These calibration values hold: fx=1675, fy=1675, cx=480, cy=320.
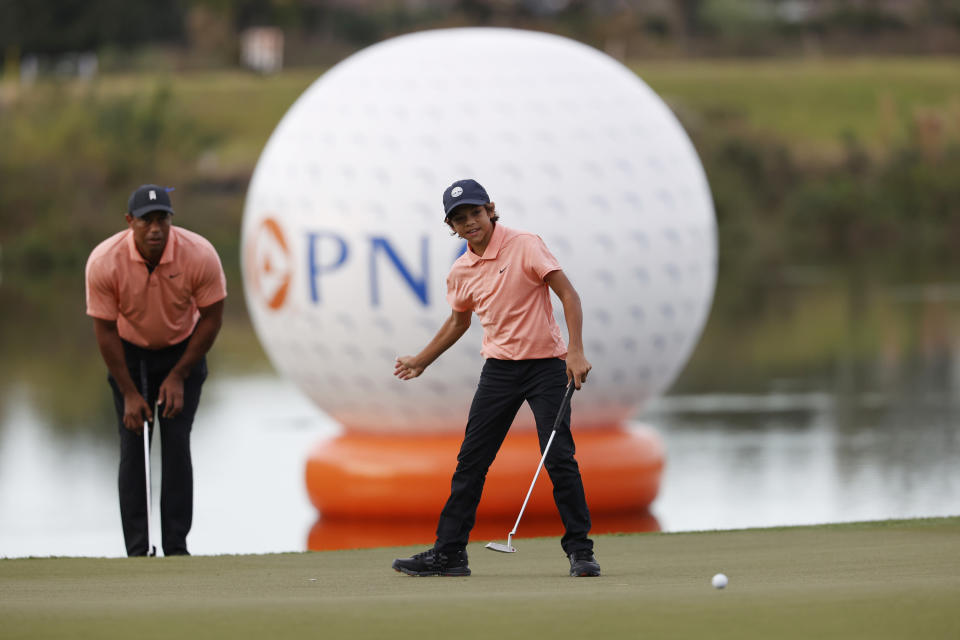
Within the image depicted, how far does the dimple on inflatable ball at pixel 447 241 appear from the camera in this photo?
10.1m

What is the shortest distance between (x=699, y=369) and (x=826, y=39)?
47566 mm

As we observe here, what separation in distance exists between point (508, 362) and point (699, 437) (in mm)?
7529

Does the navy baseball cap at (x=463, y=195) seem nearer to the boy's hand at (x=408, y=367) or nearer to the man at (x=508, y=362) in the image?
the man at (x=508, y=362)

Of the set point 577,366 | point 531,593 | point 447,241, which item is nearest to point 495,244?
point 577,366

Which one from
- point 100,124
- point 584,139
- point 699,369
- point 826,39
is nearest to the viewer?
point 584,139

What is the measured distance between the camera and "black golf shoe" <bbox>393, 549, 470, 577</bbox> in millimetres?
6562

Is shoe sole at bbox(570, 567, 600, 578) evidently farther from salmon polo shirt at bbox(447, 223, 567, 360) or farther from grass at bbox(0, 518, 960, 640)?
salmon polo shirt at bbox(447, 223, 567, 360)

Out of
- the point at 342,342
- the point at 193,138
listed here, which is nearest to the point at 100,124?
the point at 193,138

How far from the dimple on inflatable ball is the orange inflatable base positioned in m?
0.01

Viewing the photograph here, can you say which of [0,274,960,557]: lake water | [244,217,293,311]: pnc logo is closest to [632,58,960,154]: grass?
[0,274,960,557]: lake water

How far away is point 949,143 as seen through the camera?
43.6 m

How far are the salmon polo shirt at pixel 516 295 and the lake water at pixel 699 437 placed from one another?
3.62 metres

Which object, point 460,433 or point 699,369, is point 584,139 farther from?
point 699,369

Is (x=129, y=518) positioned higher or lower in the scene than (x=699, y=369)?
lower
